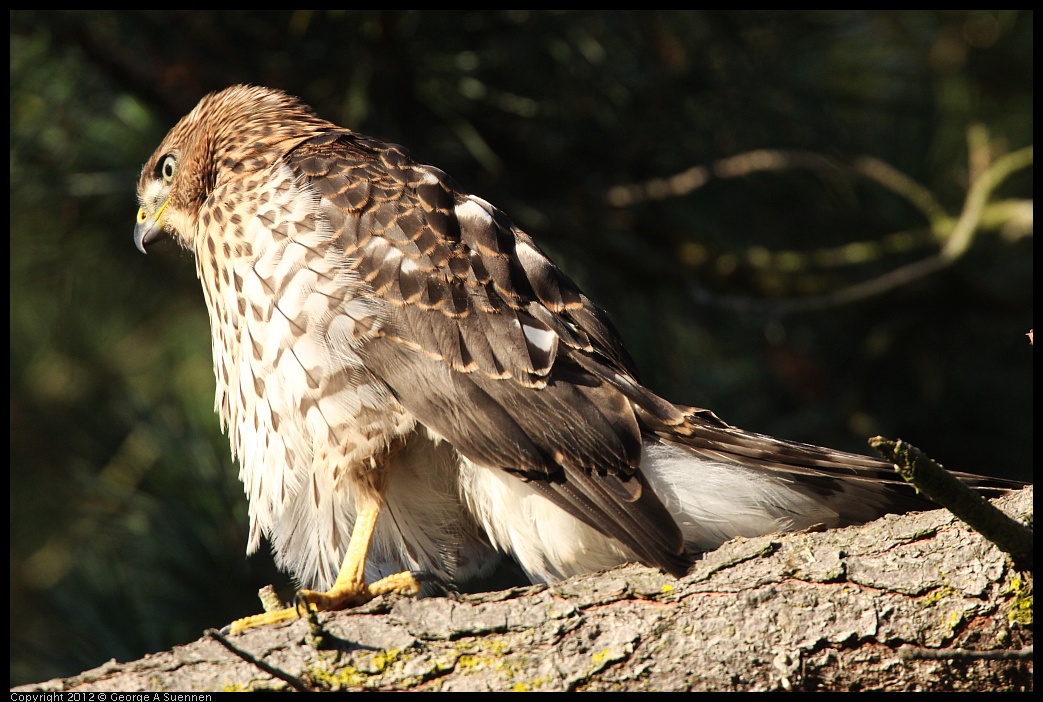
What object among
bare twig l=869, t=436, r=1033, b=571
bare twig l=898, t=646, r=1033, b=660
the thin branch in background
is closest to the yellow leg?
bare twig l=898, t=646, r=1033, b=660

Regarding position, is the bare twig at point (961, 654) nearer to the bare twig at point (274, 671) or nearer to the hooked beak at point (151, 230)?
the bare twig at point (274, 671)

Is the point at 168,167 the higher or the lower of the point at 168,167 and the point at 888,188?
the higher

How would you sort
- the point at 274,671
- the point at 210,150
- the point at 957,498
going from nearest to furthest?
the point at 957,498 → the point at 274,671 → the point at 210,150

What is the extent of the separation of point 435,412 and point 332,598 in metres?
0.59

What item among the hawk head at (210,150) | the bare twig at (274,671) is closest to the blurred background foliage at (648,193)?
the hawk head at (210,150)

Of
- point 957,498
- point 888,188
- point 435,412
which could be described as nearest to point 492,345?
point 435,412

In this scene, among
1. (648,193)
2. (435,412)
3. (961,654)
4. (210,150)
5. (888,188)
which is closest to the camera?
(961,654)

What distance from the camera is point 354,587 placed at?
9.14 ft

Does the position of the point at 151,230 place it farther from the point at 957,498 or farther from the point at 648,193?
the point at 957,498

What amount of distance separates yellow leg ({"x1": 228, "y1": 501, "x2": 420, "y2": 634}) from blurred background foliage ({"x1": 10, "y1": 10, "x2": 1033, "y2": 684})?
5.27 ft

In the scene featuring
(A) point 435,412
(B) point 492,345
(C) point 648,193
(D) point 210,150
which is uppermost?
(D) point 210,150

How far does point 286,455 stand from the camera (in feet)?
9.73

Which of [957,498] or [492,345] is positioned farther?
[492,345]
